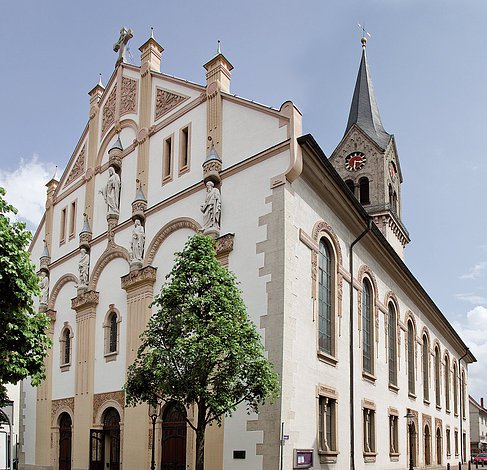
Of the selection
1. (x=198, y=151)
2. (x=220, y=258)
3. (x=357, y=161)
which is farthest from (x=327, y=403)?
(x=357, y=161)

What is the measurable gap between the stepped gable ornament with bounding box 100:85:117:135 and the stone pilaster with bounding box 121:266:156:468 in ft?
29.7

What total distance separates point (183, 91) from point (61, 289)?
503 inches

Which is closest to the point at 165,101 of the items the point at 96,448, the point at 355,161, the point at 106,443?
the point at 106,443

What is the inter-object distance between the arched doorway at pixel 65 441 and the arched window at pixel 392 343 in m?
15.4

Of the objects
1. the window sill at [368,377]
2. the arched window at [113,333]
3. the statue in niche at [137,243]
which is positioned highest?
the statue in niche at [137,243]

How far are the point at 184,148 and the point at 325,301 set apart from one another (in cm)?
826

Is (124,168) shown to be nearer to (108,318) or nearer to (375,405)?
(108,318)

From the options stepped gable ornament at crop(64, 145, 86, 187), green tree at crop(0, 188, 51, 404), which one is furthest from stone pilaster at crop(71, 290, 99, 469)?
green tree at crop(0, 188, 51, 404)

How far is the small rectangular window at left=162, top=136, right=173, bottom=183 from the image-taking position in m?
28.0

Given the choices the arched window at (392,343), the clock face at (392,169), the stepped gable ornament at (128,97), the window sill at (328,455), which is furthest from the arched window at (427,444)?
the stepped gable ornament at (128,97)

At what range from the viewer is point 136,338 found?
1065 inches

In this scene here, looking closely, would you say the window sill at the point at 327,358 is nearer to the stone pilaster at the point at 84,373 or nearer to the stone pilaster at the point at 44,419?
the stone pilaster at the point at 84,373

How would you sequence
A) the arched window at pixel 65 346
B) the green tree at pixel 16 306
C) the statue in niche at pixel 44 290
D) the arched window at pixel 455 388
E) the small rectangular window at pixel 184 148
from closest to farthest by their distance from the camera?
the green tree at pixel 16 306
the small rectangular window at pixel 184 148
the arched window at pixel 65 346
the statue in niche at pixel 44 290
the arched window at pixel 455 388

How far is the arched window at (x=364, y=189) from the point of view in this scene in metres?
50.0
